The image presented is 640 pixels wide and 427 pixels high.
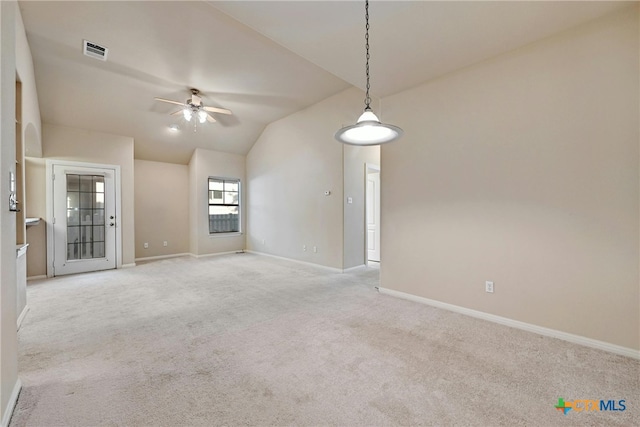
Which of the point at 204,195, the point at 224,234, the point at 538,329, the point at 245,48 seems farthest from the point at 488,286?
the point at 204,195

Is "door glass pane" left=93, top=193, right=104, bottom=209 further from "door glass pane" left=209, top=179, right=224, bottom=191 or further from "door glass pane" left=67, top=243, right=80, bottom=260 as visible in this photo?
"door glass pane" left=209, top=179, right=224, bottom=191

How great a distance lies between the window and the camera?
7535 millimetres

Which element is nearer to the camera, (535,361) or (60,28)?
(535,361)

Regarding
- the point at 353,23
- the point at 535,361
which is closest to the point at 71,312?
the point at 353,23

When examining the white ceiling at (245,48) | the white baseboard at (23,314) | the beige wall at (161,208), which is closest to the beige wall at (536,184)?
the white ceiling at (245,48)

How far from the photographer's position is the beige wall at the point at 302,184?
5.35m

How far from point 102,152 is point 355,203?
538 centimetres

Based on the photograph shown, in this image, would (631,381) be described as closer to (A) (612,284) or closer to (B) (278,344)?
(A) (612,284)

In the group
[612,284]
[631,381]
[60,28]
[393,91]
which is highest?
[60,28]

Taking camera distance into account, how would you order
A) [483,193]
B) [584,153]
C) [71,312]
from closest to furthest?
[584,153] < [483,193] < [71,312]

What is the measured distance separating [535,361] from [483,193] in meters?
1.66

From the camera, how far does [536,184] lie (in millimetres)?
2684

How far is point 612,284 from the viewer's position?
2.33 m

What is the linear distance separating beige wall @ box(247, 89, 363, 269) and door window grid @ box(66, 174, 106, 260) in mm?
3360
